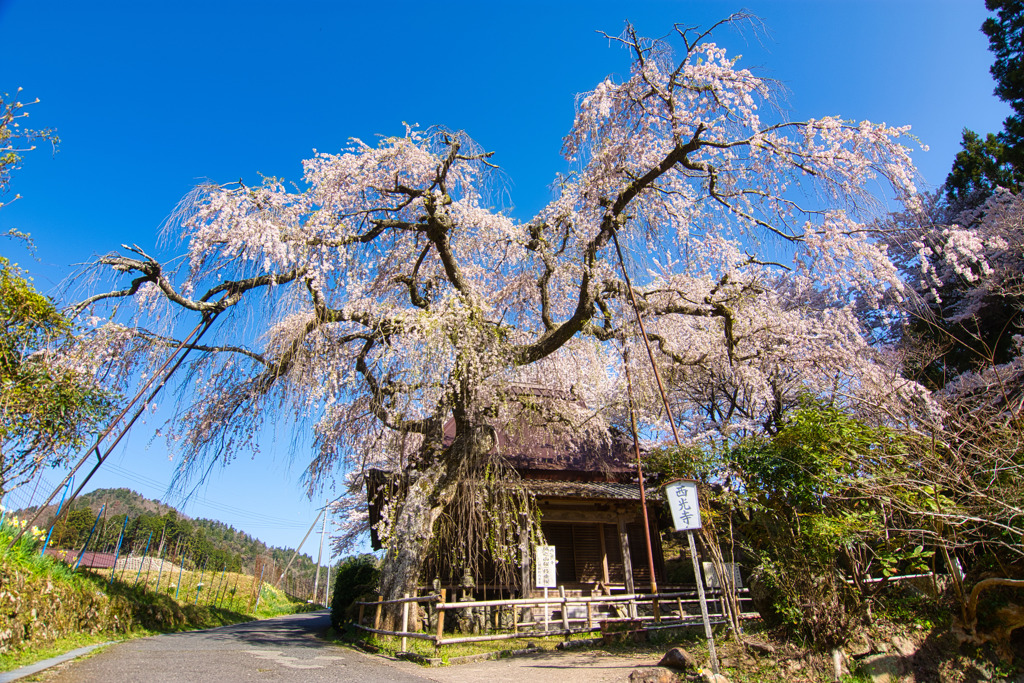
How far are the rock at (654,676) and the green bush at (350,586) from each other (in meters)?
9.14

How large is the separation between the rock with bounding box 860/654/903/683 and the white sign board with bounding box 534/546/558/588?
4.65 meters

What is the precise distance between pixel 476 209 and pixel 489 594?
8.80 m

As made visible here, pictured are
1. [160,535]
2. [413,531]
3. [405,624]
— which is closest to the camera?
[405,624]

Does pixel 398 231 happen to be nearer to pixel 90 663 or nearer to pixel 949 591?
pixel 90 663

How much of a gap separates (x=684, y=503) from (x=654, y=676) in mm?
1763

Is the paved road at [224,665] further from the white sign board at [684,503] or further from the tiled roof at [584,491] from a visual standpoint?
the tiled roof at [584,491]

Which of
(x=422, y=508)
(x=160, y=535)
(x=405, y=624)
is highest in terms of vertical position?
(x=160, y=535)

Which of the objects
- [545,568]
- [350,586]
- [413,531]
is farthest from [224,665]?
[350,586]

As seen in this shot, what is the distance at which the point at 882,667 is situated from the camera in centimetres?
534

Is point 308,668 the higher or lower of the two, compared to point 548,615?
lower

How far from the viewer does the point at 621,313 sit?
373 inches

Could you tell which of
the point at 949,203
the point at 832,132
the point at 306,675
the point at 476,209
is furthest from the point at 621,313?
the point at 949,203

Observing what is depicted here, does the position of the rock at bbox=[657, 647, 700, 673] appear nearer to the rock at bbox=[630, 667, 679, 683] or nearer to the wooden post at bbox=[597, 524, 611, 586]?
the rock at bbox=[630, 667, 679, 683]

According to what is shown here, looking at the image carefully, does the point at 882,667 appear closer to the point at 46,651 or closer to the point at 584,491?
the point at 584,491
